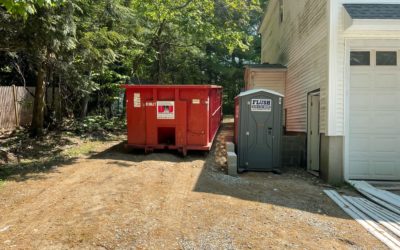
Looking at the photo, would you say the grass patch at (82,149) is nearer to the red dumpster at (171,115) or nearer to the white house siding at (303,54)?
the red dumpster at (171,115)

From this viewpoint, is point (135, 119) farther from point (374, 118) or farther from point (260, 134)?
point (374, 118)

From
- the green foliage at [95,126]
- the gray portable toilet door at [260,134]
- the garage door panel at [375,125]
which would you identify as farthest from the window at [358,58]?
the green foliage at [95,126]

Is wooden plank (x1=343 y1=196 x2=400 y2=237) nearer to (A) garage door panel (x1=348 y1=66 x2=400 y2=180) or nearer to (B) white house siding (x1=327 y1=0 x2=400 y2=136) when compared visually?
(A) garage door panel (x1=348 y1=66 x2=400 y2=180)

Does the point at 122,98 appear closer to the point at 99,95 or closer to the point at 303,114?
the point at 99,95

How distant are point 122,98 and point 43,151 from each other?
33.3ft

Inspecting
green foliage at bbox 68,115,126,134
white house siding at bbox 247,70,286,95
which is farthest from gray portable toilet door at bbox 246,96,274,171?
green foliage at bbox 68,115,126,134

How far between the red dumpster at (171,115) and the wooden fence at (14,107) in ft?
18.5

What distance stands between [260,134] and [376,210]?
365 cm

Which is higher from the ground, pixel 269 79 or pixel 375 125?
pixel 269 79

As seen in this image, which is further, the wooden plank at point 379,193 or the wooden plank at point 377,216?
the wooden plank at point 379,193

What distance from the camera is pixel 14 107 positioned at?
14.1m

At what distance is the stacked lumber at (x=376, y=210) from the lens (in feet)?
15.9

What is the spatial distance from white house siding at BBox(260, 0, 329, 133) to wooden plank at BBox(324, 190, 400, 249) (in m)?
2.15

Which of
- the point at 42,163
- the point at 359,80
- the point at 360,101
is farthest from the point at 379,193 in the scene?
the point at 42,163
